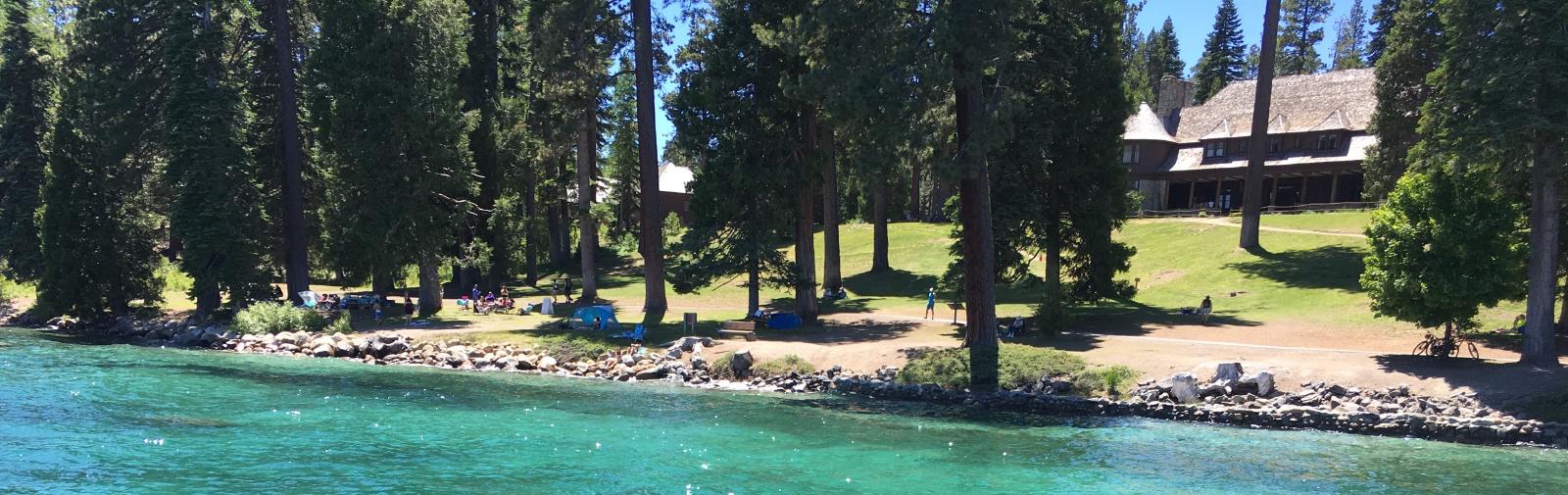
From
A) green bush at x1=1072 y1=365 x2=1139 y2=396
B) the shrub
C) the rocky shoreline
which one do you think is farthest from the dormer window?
the shrub

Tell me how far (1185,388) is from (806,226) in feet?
50.6

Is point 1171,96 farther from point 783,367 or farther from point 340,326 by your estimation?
point 340,326

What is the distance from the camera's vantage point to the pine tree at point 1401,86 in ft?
124

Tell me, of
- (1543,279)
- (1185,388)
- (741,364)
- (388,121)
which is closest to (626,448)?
(741,364)

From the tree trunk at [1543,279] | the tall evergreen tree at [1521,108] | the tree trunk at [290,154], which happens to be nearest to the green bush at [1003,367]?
the tree trunk at [1543,279]

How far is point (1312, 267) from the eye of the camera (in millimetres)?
38312

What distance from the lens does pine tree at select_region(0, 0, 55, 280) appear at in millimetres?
42188

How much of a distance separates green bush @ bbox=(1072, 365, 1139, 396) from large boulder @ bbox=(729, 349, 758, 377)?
8.92 m

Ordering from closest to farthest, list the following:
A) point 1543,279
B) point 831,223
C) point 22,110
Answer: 1. point 1543,279
2. point 831,223
3. point 22,110

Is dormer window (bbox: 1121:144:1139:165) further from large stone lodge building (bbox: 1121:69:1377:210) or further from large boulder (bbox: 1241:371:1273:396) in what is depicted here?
large boulder (bbox: 1241:371:1273:396)

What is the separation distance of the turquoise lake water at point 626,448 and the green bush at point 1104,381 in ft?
5.54

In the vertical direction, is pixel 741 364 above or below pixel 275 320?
below

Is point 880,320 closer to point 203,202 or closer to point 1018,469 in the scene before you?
point 1018,469

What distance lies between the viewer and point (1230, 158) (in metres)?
59.9
